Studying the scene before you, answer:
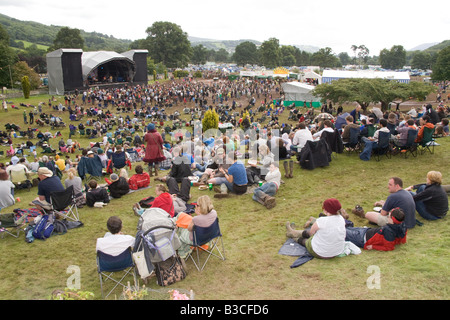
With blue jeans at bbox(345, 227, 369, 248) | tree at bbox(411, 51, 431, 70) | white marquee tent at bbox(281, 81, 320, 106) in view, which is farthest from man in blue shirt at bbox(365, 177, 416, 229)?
tree at bbox(411, 51, 431, 70)

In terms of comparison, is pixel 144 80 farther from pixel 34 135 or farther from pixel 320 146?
pixel 320 146

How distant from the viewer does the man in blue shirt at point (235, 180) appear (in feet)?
23.8

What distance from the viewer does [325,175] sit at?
8.65 m

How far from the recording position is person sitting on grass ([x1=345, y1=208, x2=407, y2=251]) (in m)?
4.52

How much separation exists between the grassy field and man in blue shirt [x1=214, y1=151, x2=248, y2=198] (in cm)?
18

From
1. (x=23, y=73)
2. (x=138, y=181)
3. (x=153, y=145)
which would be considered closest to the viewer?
(x=138, y=181)

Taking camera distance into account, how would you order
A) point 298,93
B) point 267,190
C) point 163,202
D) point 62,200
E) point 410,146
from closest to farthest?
point 163,202 → point 62,200 → point 267,190 → point 410,146 → point 298,93

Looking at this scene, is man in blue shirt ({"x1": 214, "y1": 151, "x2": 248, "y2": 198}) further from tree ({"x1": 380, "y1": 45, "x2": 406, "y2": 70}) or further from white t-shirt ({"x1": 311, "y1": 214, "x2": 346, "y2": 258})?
tree ({"x1": 380, "y1": 45, "x2": 406, "y2": 70})

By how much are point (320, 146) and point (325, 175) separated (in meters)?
0.96

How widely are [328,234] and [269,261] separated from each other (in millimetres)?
952

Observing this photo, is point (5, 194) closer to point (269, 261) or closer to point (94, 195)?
point (94, 195)

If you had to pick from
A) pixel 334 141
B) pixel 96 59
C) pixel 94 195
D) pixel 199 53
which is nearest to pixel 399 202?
pixel 334 141

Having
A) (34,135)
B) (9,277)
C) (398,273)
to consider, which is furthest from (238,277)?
(34,135)

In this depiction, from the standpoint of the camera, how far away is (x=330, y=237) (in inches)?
175
